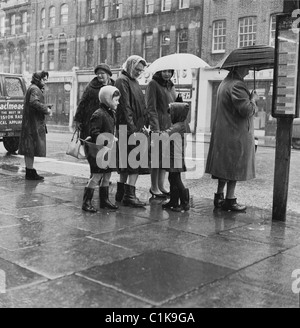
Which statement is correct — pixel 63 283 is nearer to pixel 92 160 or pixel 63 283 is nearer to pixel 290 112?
pixel 92 160

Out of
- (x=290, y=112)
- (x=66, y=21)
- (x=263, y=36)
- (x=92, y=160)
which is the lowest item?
(x=92, y=160)

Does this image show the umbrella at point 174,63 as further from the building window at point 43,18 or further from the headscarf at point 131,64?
the building window at point 43,18

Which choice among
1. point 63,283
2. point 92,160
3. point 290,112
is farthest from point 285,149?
point 63,283

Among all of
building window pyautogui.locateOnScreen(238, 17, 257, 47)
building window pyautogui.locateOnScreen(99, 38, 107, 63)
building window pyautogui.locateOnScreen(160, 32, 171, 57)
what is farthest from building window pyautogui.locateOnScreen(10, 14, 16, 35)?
building window pyautogui.locateOnScreen(238, 17, 257, 47)

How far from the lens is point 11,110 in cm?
1281

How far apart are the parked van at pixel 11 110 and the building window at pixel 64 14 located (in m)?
25.9

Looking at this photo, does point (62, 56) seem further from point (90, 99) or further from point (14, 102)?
point (90, 99)

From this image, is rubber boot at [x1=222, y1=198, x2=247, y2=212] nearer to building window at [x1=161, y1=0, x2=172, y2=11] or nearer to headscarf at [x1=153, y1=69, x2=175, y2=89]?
headscarf at [x1=153, y1=69, x2=175, y2=89]

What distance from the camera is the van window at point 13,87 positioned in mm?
13166

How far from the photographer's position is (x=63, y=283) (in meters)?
3.44

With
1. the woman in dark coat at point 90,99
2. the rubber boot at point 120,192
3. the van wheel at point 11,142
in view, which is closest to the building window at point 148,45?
the van wheel at point 11,142

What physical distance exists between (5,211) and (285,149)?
11.0 ft

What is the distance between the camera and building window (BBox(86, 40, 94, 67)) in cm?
3612

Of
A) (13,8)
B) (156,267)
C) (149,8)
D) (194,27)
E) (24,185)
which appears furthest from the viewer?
(13,8)
